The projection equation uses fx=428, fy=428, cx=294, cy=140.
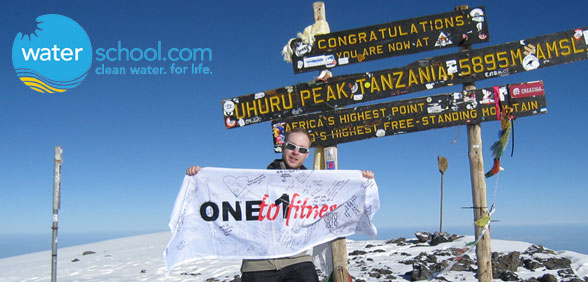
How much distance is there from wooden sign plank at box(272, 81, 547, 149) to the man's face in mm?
2268

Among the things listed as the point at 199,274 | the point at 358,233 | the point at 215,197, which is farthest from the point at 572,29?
the point at 199,274

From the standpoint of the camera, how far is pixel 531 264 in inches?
368

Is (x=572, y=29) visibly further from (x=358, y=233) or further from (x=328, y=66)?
(x=358, y=233)

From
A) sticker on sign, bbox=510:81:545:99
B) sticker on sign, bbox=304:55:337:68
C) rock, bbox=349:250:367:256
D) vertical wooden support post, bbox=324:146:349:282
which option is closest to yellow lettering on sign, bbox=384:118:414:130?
sticker on sign, bbox=304:55:337:68

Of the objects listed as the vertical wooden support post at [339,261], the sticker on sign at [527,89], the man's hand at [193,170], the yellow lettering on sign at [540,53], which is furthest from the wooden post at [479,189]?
the man's hand at [193,170]

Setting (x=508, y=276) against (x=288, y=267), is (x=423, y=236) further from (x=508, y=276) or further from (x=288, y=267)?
(x=288, y=267)

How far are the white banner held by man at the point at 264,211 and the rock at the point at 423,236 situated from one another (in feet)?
29.4

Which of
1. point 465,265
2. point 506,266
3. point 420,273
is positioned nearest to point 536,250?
point 506,266

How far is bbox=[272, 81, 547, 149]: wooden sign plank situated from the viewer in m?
6.87

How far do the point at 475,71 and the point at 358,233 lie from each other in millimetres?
3571

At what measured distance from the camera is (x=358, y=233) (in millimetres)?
5176

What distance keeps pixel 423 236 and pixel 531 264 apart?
432 centimetres

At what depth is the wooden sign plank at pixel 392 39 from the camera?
7051 mm

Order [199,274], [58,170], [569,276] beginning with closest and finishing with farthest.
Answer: [569,276] < [58,170] < [199,274]
